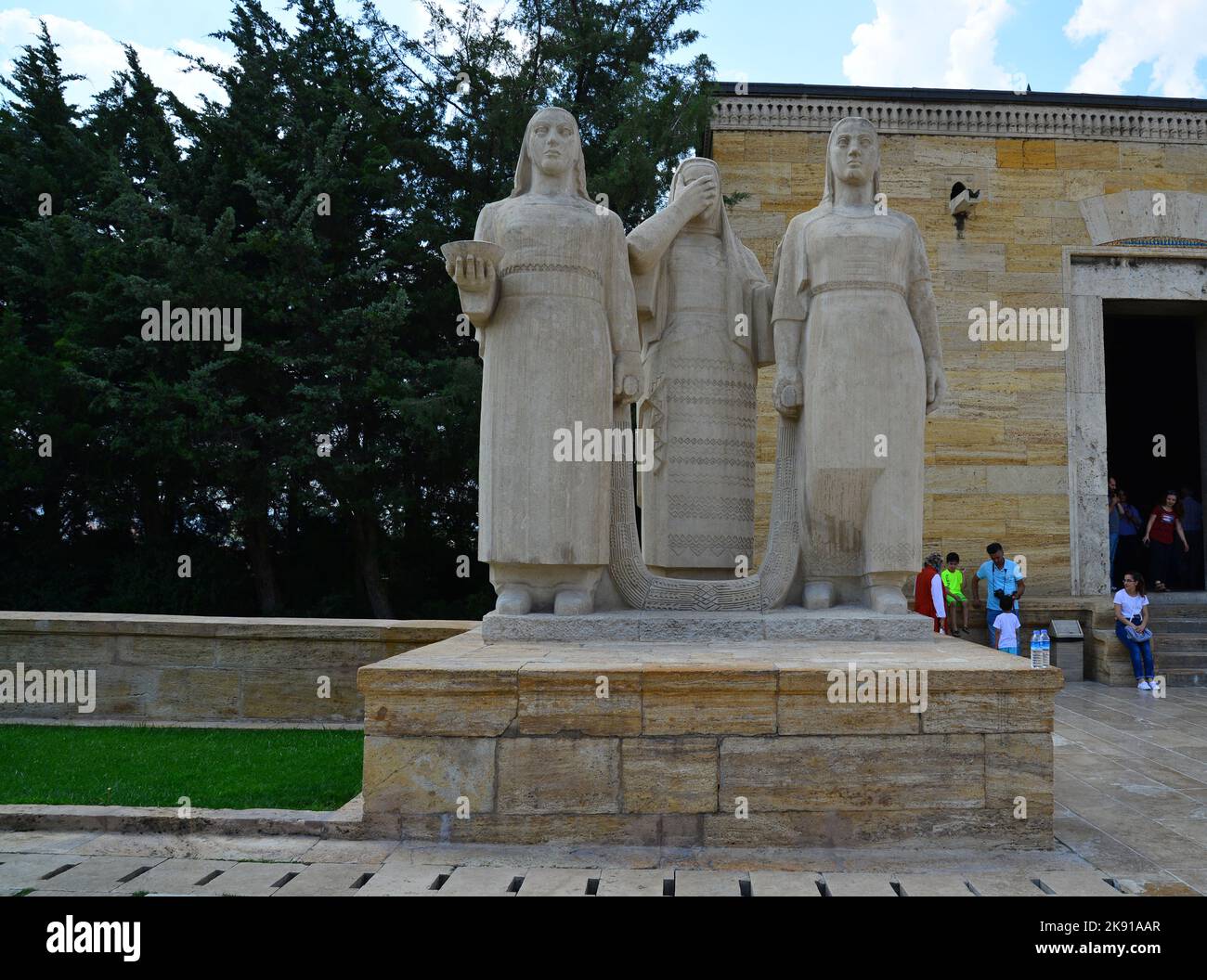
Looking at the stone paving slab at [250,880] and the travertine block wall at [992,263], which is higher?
the travertine block wall at [992,263]

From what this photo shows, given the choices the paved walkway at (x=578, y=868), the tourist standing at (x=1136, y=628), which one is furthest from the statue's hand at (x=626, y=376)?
the tourist standing at (x=1136, y=628)

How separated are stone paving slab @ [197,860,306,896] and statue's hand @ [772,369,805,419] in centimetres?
372

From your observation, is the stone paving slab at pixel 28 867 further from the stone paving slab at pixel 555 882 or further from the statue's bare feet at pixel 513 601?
the statue's bare feet at pixel 513 601

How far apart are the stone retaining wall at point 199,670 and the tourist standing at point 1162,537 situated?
41.8ft

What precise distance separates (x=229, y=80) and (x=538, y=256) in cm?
1364

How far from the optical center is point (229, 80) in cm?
1625

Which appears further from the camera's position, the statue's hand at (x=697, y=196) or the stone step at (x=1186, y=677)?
the stone step at (x=1186, y=677)

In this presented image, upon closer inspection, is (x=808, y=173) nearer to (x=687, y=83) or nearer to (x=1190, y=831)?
(x=687, y=83)

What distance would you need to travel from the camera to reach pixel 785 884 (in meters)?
3.73

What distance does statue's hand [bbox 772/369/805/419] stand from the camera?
19.1 ft

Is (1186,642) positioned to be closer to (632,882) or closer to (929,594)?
(929,594)

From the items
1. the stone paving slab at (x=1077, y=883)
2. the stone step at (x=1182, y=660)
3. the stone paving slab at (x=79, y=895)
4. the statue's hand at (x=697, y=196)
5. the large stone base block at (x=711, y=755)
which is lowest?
the stone step at (x=1182, y=660)

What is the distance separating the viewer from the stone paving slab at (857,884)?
3.62 m

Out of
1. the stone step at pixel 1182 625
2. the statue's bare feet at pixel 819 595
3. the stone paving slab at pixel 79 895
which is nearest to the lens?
the stone paving slab at pixel 79 895
